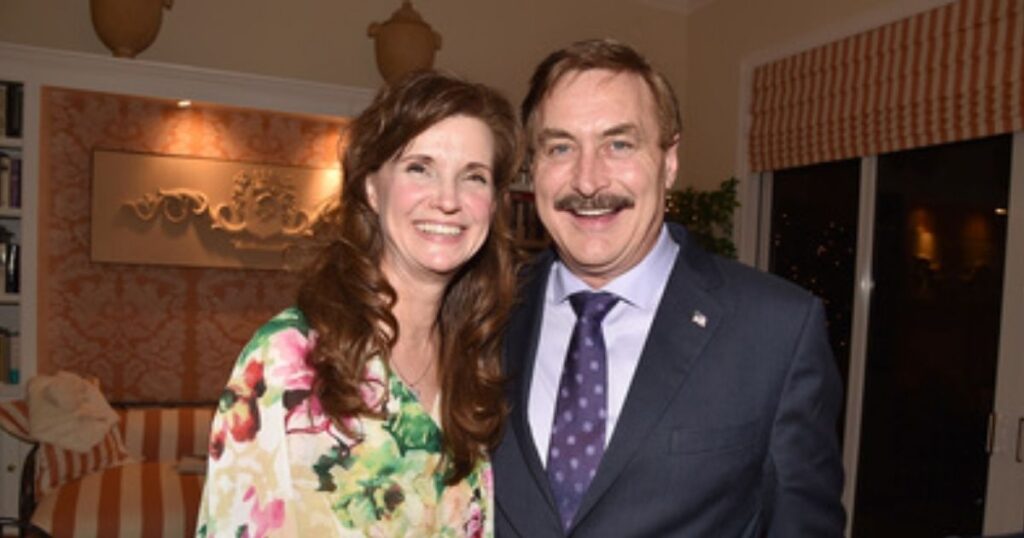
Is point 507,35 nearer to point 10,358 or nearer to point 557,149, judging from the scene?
point 10,358

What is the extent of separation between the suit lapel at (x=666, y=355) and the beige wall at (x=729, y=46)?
3246mm

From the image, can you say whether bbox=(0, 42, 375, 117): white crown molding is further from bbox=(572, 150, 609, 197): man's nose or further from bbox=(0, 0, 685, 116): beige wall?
bbox=(572, 150, 609, 197): man's nose

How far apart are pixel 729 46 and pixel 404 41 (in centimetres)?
226

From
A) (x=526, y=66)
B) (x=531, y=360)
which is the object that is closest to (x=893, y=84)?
(x=526, y=66)

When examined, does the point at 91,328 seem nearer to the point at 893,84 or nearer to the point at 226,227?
the point at 226,227

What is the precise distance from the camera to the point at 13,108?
4105 millimetres

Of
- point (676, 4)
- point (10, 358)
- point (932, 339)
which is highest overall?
point (676, 4)

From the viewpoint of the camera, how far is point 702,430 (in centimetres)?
138

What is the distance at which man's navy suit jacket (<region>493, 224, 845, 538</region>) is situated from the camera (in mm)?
1351

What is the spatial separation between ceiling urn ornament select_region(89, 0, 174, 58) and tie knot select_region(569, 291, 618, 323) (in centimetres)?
358

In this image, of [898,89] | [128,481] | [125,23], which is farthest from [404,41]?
[128,481]

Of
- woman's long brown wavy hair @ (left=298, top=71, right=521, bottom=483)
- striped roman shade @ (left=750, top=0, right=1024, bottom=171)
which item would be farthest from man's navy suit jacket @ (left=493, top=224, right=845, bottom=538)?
striped roman shade @ (left=750, top=0, right=1024, bottom=171)

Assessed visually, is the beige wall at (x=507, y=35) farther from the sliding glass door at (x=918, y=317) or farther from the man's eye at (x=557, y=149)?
the man's eye at (x=557, y=149)

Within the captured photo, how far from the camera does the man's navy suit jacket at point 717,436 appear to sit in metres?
1.35
